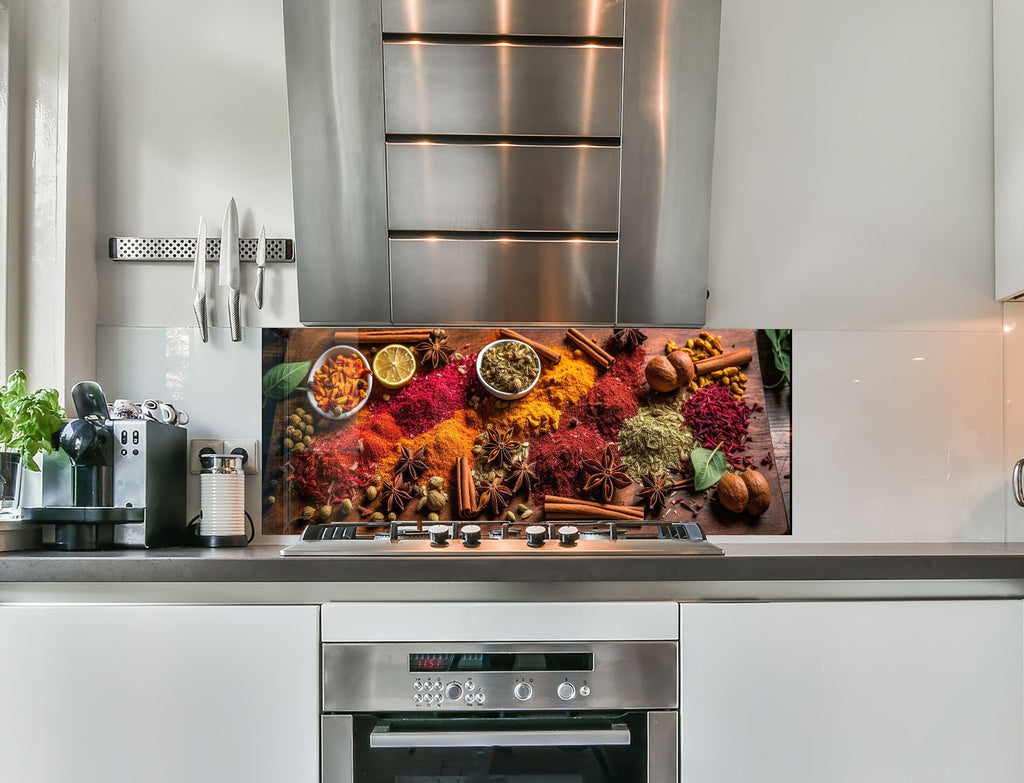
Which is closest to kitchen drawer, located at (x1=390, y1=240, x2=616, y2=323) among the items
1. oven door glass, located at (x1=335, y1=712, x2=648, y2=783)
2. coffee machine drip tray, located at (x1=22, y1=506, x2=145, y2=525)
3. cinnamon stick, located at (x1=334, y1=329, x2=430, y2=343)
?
cinnamon stick, located at (x1=334, y1=329, x2=430, y2=343)

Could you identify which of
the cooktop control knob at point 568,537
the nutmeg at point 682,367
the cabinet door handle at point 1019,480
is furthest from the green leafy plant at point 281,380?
the cabinet door handle at point 1019,480

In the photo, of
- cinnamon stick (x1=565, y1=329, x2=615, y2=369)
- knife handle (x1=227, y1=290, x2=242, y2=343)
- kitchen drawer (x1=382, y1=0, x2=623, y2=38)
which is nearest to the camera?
kitchen drawer (x1=382, y1=0, x2=623, y2=38)

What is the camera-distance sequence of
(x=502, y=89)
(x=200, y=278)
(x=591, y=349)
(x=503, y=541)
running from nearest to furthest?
(x=503, y=541), (x=502, y=89), (x=200, y=278), (x=591, y=349)

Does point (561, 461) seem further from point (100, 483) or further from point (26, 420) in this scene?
point (26, 420)

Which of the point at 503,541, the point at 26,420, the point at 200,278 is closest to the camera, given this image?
the point at 26,420

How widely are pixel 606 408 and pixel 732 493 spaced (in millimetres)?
381

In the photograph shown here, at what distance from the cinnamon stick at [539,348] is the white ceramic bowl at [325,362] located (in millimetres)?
359

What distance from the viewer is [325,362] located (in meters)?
2.08

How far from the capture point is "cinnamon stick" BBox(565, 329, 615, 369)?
210 cm

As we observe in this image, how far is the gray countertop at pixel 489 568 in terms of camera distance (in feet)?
4.87

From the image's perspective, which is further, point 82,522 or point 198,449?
point 198,449

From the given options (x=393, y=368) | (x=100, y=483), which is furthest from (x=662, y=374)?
(x=100, y=483)

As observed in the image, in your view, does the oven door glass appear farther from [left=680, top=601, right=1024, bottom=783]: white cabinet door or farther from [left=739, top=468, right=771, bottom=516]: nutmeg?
[left=739, top=468, right=771, bottom=516]: nutmeg

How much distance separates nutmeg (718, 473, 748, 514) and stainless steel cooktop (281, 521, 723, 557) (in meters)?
0.21
